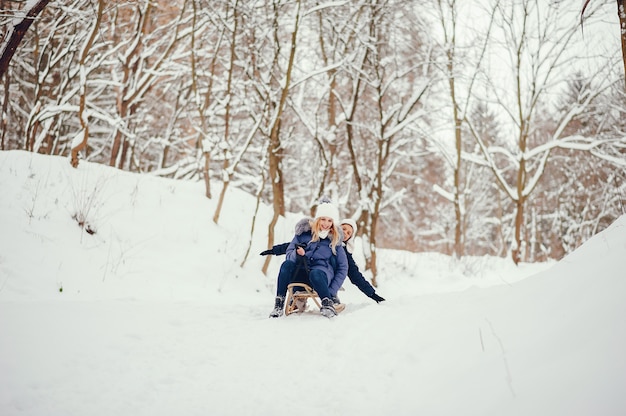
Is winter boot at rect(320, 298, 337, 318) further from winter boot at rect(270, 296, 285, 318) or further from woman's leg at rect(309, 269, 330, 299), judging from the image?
winter boot at rect(270, 296, 285, 318)

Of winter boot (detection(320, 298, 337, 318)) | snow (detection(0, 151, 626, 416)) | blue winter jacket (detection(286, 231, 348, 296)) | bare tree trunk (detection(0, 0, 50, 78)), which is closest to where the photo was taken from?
snow (detection(0, 151, 626, 416))

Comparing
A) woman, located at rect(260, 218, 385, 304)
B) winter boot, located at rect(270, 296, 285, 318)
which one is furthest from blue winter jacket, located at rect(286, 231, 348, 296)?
winter boot, located at rect(270, 296, 285, 318)

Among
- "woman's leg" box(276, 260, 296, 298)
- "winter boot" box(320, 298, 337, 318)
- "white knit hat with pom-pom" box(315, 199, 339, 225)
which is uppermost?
"white knit hat with pom-pom" box(315, 199, 339, 225)

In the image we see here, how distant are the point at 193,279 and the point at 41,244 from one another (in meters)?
1.95

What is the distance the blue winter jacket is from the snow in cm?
44

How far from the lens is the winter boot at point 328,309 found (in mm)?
3763

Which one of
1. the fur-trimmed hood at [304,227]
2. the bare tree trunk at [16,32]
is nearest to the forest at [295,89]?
the bare tree trunk at [16,32]

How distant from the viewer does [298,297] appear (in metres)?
4.09

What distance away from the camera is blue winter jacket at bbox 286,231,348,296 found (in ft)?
13.8

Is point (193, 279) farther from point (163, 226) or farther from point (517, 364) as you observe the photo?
point (517, 364)

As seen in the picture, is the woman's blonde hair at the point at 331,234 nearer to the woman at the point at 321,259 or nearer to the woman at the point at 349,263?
the woman at the point at 321,259

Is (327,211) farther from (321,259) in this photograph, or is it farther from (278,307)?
(278,307)

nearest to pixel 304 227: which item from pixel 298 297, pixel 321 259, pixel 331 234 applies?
pixel 331 234

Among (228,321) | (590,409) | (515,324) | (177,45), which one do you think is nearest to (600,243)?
(515,324)
